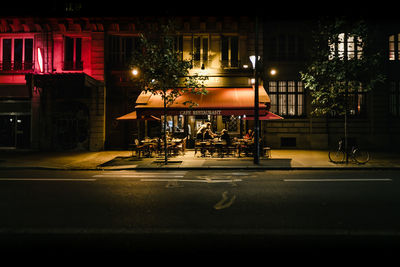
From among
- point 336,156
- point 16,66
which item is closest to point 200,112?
point 336,156

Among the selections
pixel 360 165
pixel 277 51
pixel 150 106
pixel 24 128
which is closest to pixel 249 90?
pixel 277 51

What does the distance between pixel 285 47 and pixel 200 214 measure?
18147 mm

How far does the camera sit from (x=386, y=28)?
20.5m

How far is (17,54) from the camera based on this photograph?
20500 mm

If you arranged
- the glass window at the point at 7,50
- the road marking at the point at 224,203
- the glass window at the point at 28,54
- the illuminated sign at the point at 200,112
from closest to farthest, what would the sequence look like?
the road marking at the point at 224,203 → the illuminated sign at the point at 200,112 → the glass window at the point at 28,54 → the glass window at the point at 7,50

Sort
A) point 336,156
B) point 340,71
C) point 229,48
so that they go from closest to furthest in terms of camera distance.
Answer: point 340,71 < point 336,156 < point 229,48

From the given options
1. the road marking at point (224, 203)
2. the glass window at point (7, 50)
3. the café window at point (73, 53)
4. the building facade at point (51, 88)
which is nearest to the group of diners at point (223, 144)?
the building facade at point (51, 88)

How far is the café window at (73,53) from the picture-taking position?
66.9ft

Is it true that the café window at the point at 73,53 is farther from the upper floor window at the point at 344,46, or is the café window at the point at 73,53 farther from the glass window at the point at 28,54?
the upper floor window at the point at 344,46

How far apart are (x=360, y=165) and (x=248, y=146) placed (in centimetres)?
541

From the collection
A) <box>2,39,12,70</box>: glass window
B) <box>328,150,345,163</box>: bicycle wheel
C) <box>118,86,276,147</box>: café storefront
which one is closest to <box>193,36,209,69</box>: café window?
<box>118,86,276,147</box>: café storefront

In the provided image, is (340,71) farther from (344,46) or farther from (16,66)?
(16,66)

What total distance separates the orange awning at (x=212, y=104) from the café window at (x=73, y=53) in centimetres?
610

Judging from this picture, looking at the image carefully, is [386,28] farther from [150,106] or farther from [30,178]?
[30,178]
